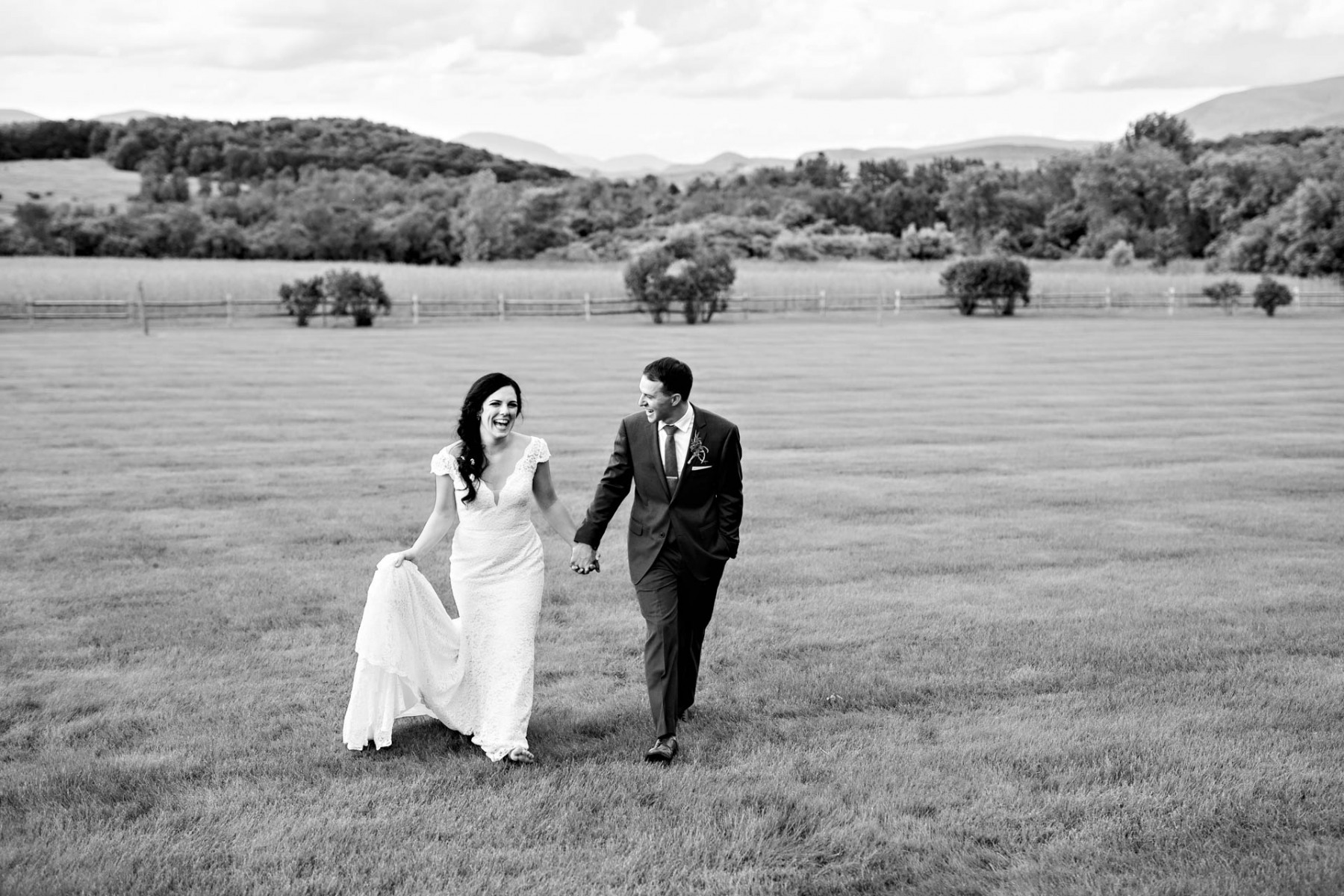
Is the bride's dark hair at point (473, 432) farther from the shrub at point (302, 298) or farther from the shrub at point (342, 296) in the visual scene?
the shrub at point (302, 298)

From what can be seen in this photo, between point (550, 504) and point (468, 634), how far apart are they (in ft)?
2.35

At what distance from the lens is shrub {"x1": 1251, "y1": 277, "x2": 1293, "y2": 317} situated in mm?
47844

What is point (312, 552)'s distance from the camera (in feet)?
32.7

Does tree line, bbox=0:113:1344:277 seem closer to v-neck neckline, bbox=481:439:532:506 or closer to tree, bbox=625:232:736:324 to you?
tree, bbox=625:232:736:324

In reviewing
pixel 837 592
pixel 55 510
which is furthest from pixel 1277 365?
pixel 55 510

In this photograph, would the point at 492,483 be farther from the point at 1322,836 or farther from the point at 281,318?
the point at 281,318

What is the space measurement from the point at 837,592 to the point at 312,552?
4140 mm

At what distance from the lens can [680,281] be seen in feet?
152

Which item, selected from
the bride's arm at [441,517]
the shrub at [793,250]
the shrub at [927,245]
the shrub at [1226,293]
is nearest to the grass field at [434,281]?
the shrub at [1226,293]

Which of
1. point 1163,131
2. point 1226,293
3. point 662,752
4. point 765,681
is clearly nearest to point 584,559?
point 662,752

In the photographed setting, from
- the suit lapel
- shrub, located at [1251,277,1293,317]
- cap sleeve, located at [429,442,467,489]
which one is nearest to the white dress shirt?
the suit lapel

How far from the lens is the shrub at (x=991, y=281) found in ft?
Answer: 164

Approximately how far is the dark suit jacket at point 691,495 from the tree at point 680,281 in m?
40.3

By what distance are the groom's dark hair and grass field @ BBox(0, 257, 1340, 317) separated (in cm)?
4363
